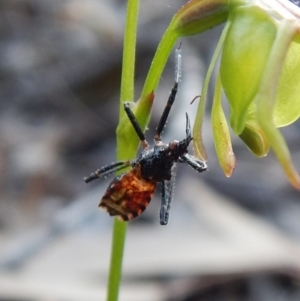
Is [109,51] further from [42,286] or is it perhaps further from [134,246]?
[42,286]

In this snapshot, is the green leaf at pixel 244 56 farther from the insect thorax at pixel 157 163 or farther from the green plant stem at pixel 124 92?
the insect thorax at pixel 157 163

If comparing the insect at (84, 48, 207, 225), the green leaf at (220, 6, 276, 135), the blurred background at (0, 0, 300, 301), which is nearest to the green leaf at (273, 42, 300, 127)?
the green leaf at (220, 6, 276, 135)

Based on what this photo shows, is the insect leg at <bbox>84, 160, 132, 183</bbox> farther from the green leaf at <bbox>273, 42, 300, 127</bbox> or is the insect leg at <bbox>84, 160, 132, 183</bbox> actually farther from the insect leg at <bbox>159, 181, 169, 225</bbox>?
the green leaf at <bbox>273, 42, 300, 127</bbox>

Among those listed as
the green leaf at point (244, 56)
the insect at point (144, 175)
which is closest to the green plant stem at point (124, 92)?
the insect at point (144, 175)

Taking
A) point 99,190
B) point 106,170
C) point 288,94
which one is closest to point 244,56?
point 288,94

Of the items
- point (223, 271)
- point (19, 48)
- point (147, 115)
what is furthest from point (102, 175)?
point (19, 48)
